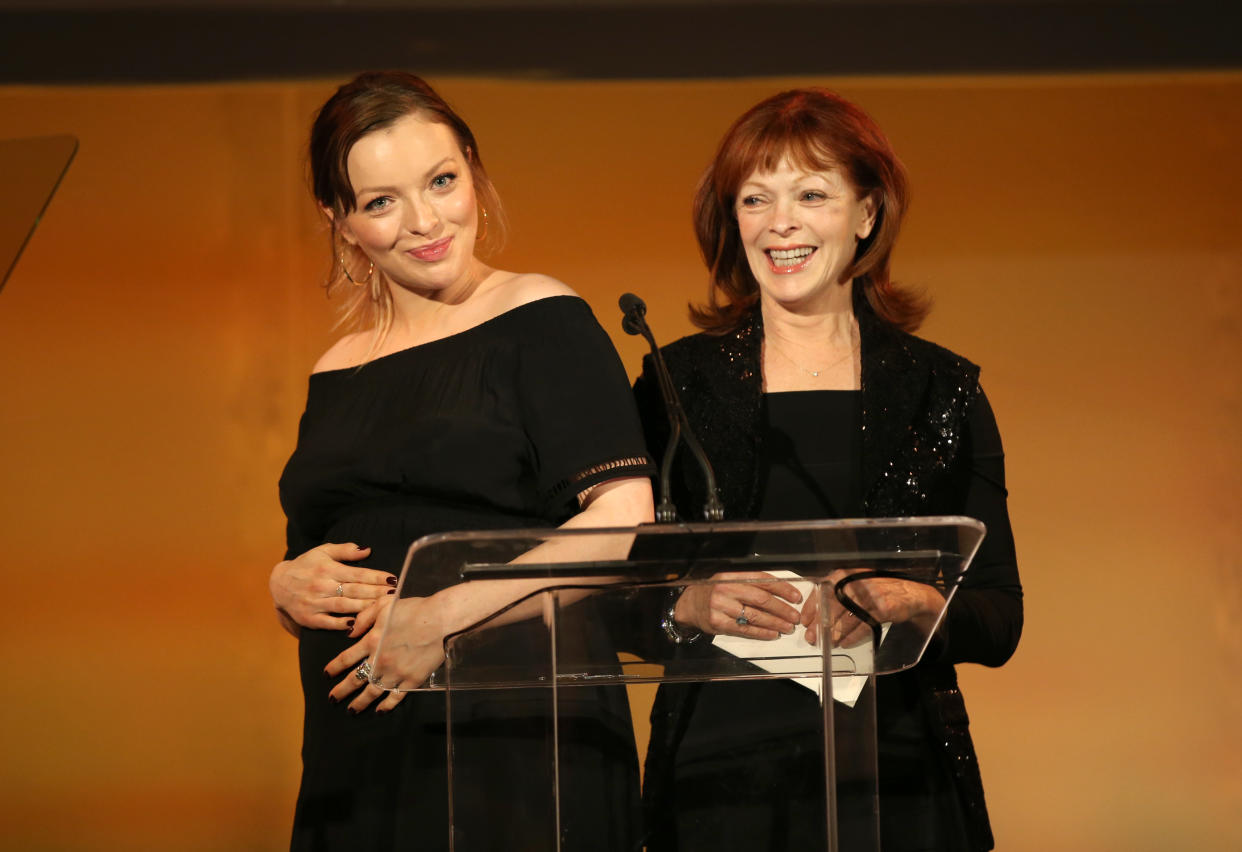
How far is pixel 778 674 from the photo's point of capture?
1.49 meters

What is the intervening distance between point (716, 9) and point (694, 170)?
422 mm

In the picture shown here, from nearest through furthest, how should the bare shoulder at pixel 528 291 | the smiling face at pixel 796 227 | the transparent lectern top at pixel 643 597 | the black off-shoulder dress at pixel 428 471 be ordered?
the transparent lectern top at pixel 643 597 → the black off-shoulder dress at pixel 428 471 → the bare shoulder at pixel 528 291 → the smiling face at pixel 796 227

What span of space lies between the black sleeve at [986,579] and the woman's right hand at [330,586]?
79 centimetres

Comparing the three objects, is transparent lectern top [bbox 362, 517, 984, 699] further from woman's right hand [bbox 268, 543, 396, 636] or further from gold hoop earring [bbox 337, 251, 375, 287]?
gold hoop earring [bbox 337, 251, 375, 287]

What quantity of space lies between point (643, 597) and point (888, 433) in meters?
0.79

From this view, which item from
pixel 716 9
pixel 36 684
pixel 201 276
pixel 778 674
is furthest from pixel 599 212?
pixel 778 674

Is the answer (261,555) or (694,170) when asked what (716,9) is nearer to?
(694,170)

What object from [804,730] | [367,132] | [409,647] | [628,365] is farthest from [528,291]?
[628,365]

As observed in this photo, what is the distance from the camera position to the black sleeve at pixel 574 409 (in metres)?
1.92

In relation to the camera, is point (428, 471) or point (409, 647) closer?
point (409, 647)

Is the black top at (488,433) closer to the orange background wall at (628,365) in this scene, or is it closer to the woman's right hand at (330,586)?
the woman's right hand at (330,586)

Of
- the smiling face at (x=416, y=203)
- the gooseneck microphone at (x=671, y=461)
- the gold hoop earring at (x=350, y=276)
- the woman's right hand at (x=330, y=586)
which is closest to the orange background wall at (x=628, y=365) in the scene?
the gold hoop earring at (x=350, y=276)

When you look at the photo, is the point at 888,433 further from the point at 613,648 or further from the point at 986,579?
the point at 613,648

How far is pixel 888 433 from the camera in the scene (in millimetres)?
2146
